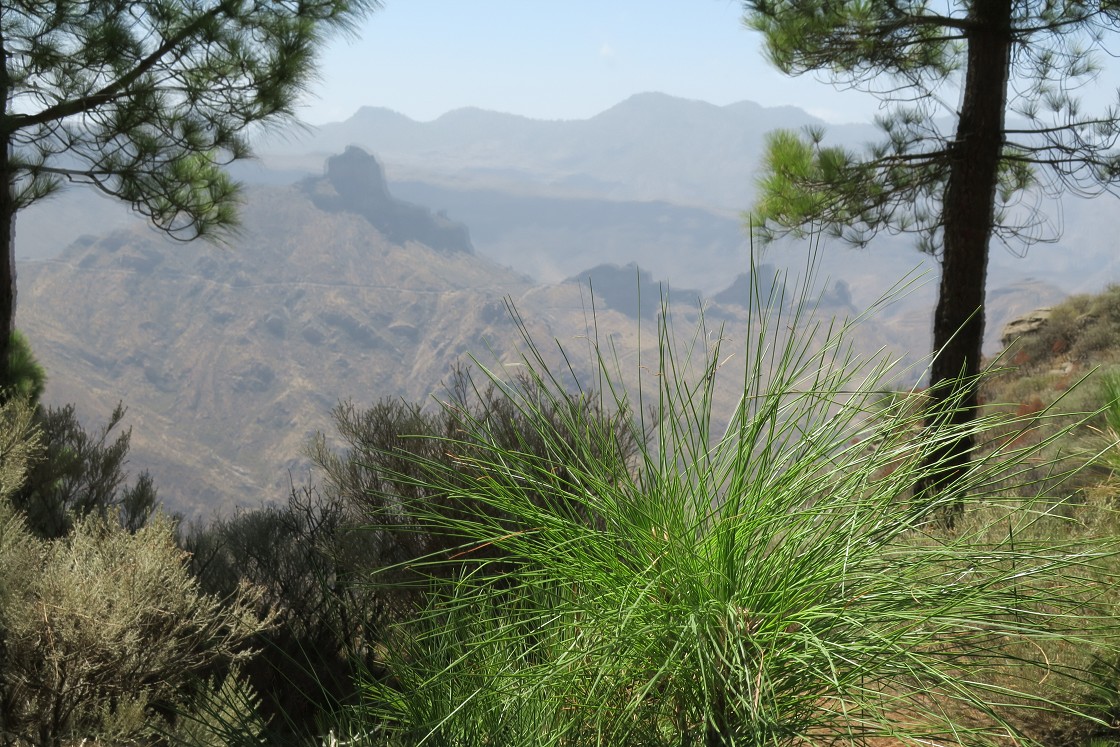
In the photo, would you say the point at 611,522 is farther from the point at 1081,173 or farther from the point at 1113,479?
the point at 1081,173

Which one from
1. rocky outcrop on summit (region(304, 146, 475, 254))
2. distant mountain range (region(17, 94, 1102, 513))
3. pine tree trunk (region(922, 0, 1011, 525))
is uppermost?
rocky outcrop on summit (region(304, 146, 475, 254))

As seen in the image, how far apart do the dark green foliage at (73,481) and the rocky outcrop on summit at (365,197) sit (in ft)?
478

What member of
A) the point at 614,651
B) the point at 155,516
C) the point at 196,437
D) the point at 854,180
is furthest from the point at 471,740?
the point at 196,437

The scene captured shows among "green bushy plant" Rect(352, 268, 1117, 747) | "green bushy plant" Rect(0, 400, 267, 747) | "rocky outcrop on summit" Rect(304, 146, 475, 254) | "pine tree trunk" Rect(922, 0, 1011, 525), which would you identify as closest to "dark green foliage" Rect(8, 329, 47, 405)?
"green bushy plant" Rect(0, 400, 267, 747)

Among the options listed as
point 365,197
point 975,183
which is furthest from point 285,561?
point 365,197

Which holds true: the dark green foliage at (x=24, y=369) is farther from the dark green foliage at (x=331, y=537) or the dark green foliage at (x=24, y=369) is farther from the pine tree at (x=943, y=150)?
the pine tree at (x=943, y=150)

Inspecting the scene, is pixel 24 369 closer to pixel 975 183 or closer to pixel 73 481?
pixel 73 481

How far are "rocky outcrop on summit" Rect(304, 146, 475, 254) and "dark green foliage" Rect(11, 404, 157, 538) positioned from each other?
145600 mm

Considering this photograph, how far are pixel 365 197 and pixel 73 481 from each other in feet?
490

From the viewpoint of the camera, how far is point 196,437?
92.7 meters

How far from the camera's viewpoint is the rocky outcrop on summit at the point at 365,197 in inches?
5807

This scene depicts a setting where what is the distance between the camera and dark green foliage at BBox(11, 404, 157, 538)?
195 inches

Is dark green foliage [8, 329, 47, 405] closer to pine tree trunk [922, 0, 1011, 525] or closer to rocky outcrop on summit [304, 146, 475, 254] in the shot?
pine tree trunk [922, 0, 1011, 525]

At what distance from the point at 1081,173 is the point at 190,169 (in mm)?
5950
